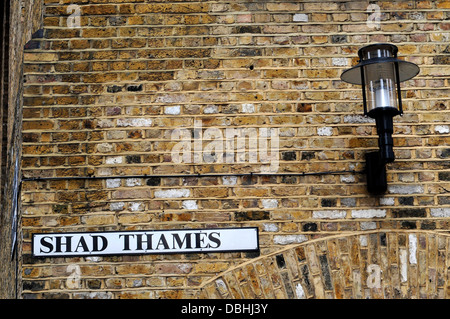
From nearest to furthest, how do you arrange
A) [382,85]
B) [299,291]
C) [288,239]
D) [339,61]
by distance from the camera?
[382,85], [299,291], [288,239], [339,61]

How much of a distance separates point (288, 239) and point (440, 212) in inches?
42.0

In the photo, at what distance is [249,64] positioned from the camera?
14.8 ft

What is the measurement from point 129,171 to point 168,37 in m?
1.02

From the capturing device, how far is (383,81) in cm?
397

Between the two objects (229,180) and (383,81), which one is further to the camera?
(229,180)

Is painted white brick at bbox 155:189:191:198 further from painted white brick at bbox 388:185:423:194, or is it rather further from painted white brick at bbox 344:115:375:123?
painted white brick at bbox 388:185:423:194

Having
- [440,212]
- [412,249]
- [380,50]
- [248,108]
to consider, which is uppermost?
[380,50]

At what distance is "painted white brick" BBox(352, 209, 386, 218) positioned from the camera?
430cm

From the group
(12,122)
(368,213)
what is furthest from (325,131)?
(12,122)

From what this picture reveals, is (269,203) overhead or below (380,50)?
below

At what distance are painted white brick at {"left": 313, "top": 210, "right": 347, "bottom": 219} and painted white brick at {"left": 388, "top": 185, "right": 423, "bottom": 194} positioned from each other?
0.37 m

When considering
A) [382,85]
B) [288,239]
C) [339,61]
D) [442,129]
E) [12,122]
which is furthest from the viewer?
[12,122]

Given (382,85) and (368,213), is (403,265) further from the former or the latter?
(382,85)
